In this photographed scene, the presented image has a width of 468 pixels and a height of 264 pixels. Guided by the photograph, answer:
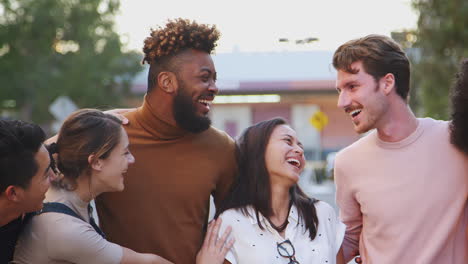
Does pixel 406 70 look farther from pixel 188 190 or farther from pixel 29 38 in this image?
pixel 29 38

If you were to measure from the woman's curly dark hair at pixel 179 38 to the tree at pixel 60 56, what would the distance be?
19854 mm

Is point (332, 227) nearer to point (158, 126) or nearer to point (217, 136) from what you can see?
point (217, 136)

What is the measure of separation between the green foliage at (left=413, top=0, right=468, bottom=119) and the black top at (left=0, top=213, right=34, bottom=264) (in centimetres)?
1304

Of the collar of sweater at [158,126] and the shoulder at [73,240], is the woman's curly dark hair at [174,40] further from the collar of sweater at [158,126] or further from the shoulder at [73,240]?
the shoulder at [73,240]

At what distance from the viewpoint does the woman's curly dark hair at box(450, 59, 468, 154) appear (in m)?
4.13

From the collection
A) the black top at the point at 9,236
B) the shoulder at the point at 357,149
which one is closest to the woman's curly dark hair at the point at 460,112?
the shoulder at the point at 357,149

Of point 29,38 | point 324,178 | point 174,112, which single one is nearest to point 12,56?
point 29,38

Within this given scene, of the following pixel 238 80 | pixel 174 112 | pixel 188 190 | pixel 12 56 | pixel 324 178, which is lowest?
pixel 324 178

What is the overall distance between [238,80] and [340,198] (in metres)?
35.0

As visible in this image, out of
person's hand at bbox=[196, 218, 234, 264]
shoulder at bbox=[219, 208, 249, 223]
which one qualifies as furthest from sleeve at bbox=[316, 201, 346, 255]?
person's hand at bbox=[196, 218, 234, 264]

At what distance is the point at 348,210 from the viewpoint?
4.47 meters

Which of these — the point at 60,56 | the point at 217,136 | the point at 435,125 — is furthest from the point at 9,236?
the point at 60,56

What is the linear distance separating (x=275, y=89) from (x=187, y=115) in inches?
1430

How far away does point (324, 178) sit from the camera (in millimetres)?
33656
